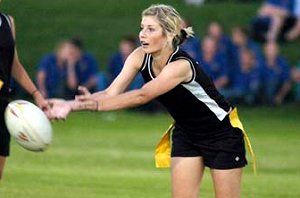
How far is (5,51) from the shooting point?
1027 centimetres

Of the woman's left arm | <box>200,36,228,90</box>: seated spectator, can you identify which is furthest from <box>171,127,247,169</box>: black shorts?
<box>200,36,228,90</box>: seated spectator

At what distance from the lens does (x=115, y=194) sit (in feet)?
45.3

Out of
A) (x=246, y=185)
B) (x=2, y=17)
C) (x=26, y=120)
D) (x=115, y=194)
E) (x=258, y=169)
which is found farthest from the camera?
(x=258, y=169)

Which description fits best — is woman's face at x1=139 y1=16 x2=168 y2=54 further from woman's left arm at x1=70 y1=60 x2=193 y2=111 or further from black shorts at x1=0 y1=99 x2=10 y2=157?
black shorts at x1=0 y1=99 x2=10 y2=157

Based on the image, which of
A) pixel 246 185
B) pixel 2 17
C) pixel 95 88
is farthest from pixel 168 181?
pixel 95 88

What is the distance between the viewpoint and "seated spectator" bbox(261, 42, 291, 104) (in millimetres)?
24281

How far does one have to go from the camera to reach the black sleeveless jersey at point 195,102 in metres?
9.77

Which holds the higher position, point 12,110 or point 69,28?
point 12,110

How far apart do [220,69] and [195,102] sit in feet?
46.5

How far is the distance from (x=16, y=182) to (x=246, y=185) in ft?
9.19

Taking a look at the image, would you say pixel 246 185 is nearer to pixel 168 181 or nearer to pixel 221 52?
pixel 168 181

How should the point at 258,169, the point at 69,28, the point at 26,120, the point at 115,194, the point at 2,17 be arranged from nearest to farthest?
the point at 26,120, the point at 2,17, the point at 115,194, the point at 258,169, the point at 69,28

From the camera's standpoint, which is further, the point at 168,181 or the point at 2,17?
the point at 168,181

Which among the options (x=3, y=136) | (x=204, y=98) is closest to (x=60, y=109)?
(x=204, y=98)
